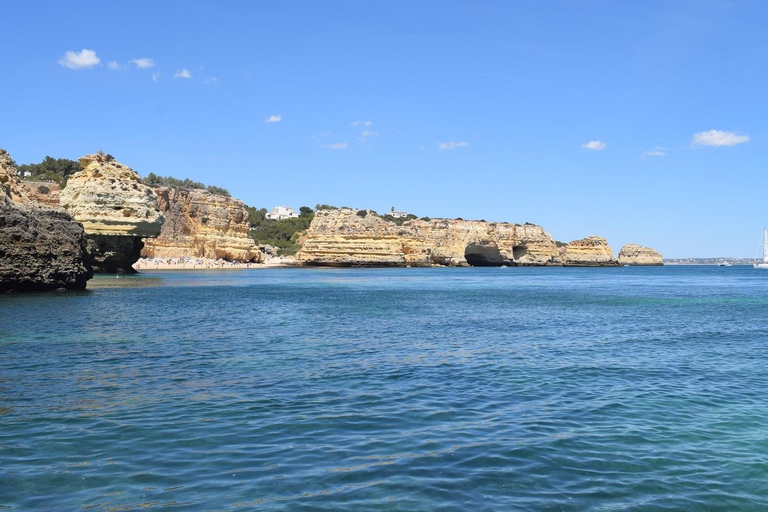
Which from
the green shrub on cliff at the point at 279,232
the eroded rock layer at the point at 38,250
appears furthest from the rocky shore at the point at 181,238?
the green shrub on cliff at the point at 279,232

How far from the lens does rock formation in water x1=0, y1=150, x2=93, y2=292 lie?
2906cm

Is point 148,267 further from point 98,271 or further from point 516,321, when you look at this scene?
point 516,321

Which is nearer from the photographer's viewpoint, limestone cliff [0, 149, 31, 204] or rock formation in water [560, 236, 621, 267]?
limestone cliff [0, 149, 31, 204]

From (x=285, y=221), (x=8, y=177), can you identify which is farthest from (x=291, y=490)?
(x=285, y=221)

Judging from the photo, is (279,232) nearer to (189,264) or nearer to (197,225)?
(197,225)

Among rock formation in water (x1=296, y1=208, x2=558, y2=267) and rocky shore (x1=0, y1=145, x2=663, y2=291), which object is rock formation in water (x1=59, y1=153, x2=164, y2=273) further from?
rock formation in water (x1=296, y1=208, x2=558, y2=267)

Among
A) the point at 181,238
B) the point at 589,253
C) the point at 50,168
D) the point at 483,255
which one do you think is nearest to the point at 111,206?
the point at 181,238

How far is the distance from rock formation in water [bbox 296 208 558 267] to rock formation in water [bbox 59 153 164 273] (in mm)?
42358

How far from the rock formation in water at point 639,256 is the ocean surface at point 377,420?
15239 cm

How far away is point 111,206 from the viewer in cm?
5022

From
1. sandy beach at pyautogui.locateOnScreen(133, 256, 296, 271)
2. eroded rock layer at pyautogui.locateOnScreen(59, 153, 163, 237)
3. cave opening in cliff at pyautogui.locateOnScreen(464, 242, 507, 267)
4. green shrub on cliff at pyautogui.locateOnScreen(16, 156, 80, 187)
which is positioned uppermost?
green shrub on cliff at pyautogui.locateOnScreen(16, 156, 80, 187)

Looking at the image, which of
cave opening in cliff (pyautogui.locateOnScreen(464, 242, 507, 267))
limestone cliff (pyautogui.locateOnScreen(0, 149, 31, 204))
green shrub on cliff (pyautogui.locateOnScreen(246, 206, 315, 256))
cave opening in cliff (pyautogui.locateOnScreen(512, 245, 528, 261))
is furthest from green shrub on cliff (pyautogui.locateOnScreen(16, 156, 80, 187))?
cave opening in cliff (pyautogui.locateOnScreen(512, 245, 528, 261))

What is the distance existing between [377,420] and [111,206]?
48200 mm

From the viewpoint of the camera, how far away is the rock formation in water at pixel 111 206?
163 ft
